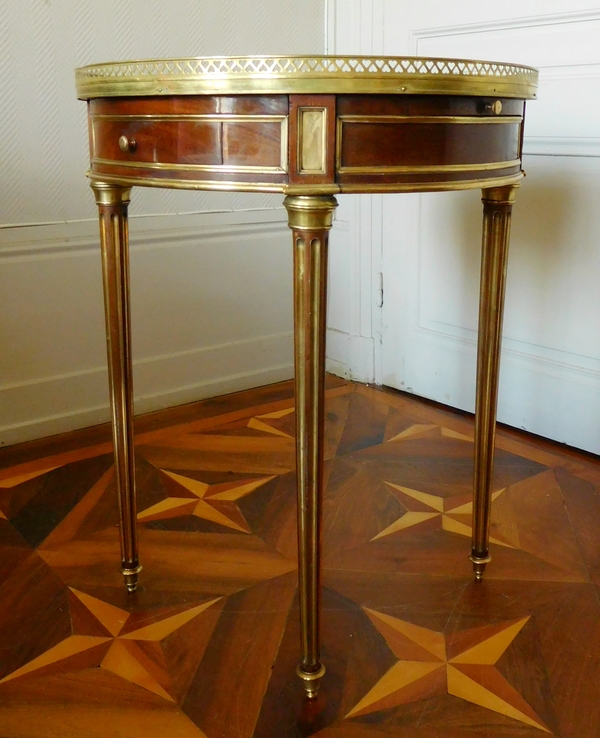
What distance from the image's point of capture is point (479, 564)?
119 cm

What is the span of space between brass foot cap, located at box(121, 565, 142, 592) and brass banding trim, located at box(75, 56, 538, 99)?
2.22ft

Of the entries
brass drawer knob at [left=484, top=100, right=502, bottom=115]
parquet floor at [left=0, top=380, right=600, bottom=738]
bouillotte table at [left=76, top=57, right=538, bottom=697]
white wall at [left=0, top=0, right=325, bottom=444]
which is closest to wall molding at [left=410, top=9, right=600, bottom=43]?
white wall at [left=0, top=0, right=325, bottom=444]

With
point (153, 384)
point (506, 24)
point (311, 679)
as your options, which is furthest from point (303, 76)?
point (153, 384)

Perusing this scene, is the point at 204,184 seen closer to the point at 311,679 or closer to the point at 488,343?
the point at 488,343

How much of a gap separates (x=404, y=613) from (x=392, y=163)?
65cm

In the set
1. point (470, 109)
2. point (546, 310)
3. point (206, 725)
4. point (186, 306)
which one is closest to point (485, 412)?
point (470, 109)

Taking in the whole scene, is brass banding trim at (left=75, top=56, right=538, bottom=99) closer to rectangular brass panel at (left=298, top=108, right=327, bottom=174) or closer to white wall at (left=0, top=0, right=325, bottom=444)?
rectangular brass panel at (left=298, top=108, right=327, bottom=174)

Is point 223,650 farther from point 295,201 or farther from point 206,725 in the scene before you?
point 295,201

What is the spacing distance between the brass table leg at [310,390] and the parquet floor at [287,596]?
0.32ft

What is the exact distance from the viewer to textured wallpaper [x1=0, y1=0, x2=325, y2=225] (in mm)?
1611

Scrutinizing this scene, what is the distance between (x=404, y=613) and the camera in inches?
43.7

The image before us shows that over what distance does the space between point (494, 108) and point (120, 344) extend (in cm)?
57

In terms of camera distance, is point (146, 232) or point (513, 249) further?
point (146, 232)

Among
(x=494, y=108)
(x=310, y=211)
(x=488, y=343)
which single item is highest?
(x=494, y=108)
